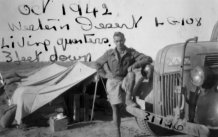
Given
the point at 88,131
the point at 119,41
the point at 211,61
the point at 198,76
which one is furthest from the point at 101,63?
the point at 211,61

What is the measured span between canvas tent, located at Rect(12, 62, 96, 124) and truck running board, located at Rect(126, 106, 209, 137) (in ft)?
2.91

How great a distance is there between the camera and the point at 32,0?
3.69 m

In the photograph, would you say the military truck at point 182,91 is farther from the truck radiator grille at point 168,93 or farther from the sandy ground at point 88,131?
the sandy ground at point 88,131

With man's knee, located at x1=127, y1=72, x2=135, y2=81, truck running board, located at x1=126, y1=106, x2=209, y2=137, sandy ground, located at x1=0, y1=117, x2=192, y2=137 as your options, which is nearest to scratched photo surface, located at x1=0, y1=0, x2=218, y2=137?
sandy ground, located at x1=0, y1=117, x2=192, y2=137

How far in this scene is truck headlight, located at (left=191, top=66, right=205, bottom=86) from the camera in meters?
3.02

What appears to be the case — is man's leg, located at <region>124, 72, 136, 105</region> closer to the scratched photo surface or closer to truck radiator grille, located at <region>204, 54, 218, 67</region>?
the scratched photo surface

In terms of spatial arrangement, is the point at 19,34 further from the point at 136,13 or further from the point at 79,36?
the point at 136,13

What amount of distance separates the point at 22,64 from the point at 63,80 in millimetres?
576

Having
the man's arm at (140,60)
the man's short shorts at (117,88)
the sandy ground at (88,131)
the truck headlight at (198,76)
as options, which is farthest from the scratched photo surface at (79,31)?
the truck headlight at (198,76)

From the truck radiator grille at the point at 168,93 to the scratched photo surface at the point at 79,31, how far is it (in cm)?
43

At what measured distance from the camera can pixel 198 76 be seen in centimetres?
305

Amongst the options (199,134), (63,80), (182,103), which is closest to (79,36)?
(63,80)

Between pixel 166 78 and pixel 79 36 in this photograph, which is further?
pixel 79 36

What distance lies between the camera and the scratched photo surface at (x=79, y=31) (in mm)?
3666
